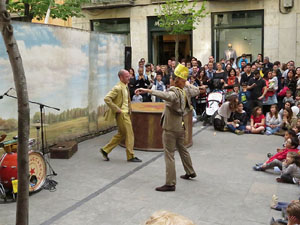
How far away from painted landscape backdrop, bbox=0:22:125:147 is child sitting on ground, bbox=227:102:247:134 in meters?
3.81

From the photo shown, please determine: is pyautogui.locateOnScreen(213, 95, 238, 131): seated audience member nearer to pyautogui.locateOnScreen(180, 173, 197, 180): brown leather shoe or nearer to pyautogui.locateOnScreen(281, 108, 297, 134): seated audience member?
pyautogui.locateOnScreen(281, 108, 297, 134): seated audience member

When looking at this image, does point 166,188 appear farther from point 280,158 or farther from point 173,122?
point 280,158

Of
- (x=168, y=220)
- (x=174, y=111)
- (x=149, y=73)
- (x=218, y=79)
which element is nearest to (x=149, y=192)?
(x=174, y=111)


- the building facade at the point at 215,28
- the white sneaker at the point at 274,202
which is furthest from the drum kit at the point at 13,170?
the building facade at the point at 215,28

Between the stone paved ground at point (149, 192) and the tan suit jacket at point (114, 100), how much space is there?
1048 mm

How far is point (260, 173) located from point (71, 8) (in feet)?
44.4

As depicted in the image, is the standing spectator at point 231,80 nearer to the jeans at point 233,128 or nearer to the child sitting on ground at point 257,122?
the child sitting on ground at point 257,122

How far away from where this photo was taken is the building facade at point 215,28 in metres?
18.8

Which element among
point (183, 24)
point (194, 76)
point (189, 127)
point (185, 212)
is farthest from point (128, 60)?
point (185, 212)

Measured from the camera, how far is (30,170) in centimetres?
666

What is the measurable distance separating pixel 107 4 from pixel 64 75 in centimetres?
1305

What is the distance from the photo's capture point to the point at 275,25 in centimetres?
1898

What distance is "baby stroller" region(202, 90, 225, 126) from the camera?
43.7 ft

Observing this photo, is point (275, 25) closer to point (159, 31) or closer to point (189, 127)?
point (159, 31)
